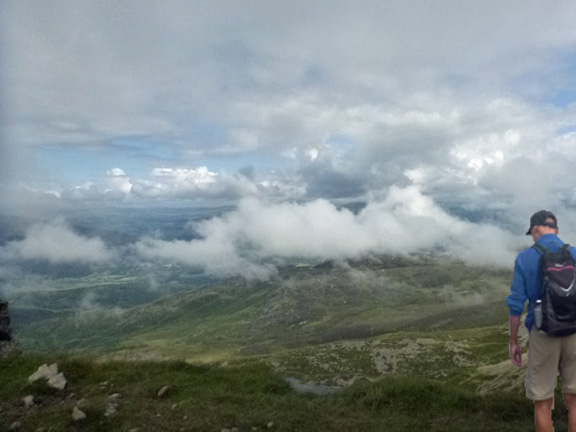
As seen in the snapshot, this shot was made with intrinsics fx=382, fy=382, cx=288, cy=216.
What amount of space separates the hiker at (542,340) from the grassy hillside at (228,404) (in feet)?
9.79

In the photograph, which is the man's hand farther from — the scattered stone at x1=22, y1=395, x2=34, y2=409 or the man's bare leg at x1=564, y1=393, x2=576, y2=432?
the scattered stone at x1=22, y1=395, x2=34, y2=409

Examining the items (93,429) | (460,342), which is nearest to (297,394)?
(93,429)

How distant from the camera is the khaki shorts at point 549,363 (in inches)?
316

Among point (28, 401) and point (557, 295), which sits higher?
point (557, 295)

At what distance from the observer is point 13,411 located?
1118 centimetres

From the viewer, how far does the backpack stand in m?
7.74

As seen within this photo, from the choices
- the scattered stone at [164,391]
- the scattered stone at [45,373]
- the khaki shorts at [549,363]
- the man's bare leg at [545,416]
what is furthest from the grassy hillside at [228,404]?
the khaki shorts at [549,363]

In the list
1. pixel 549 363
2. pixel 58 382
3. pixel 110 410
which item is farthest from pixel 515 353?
pixel 58 382

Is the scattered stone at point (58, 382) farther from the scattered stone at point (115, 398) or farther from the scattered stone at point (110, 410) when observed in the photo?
the scattered stone at point (110, 410)

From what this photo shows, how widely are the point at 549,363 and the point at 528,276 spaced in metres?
1.86

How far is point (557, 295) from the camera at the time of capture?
778 cm

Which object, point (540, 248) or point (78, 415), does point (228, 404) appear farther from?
point (540, 248)

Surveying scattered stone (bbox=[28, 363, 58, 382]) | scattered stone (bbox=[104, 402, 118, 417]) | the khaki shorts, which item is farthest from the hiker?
scattered stone (bbox=[28, 363, 58, 382])

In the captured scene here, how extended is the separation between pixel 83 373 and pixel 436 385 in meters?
13.3
